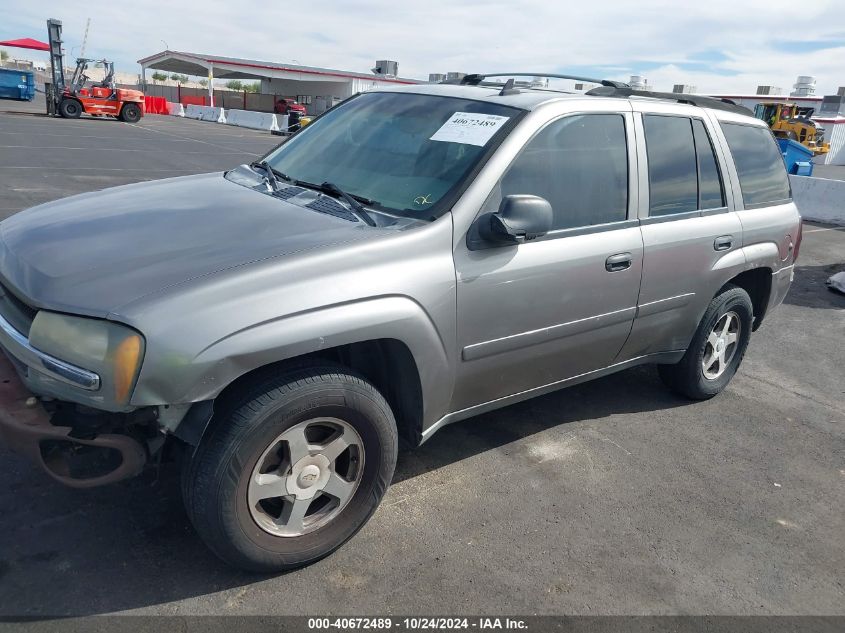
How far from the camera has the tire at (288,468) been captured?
2.39 metres

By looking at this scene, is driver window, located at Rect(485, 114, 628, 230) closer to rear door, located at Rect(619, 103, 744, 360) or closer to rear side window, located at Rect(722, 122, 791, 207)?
rear door, located at Rect(619, 103, 744, 360)

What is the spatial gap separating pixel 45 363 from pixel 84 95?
29.7 m

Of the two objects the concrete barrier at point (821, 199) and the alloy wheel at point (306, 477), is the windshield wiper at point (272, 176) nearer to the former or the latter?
the alloy wheel at point (306, 477)

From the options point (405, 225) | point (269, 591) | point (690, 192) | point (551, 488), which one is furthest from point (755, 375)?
point (269, 591)

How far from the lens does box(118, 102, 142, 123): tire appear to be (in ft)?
93.8

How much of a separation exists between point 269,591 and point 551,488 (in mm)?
1499

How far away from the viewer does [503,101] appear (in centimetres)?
338

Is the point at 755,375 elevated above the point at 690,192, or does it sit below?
below

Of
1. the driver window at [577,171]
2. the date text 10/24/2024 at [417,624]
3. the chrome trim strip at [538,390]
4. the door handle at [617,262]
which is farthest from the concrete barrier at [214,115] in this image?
the date text 10/24/2024 at [417,624]

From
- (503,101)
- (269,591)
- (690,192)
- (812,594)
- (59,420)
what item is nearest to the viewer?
(59,420)

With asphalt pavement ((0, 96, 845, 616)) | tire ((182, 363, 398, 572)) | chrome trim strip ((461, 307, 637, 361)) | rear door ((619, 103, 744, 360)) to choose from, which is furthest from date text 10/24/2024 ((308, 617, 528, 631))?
rear door ((619, 103, 744, 360))

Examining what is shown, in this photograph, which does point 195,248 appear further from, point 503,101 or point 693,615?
point 693,615

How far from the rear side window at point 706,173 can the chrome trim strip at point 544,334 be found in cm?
95

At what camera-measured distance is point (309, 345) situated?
244 cm
